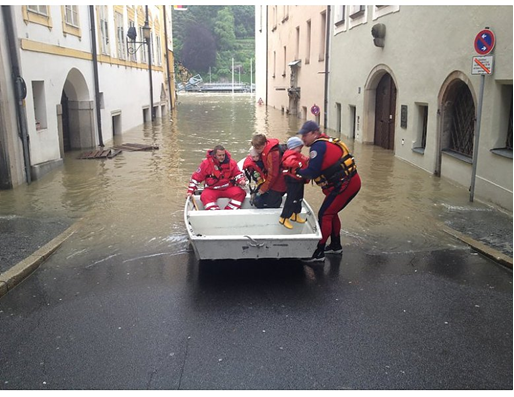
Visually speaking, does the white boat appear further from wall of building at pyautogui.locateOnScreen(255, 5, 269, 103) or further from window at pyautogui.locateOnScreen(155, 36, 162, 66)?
wall of building at pyautogui.locateOnScreen(255, 5, 269, 103)

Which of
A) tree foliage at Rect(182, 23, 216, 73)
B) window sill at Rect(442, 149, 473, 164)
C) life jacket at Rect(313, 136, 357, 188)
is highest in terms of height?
tree foliage at Rect(182, 23, 216, 73)

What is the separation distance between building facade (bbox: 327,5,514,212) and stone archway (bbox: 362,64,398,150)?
0.03 m

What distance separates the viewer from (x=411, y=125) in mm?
13383

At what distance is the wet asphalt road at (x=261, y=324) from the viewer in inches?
160

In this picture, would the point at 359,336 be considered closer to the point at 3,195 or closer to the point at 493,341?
the point at 493,341

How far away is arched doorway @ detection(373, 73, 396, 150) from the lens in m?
16.0

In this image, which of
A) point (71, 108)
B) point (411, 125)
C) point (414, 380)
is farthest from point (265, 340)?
point (71, 108)

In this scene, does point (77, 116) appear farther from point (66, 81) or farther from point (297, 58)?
point (297, 58)

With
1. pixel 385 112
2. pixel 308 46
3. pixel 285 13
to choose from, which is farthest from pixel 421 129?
pixel 285 13

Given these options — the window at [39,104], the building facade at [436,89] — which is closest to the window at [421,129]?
the building facade at [436,89]

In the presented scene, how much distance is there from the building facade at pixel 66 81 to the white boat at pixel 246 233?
17.8ft

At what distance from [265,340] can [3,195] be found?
7.45 m

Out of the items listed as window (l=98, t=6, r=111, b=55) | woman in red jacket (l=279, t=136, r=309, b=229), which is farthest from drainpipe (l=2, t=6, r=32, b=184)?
window (l=98, t=6, r=111, b=55)

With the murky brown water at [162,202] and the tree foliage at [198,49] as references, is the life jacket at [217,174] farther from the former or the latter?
the tree foliage at [198,49]
